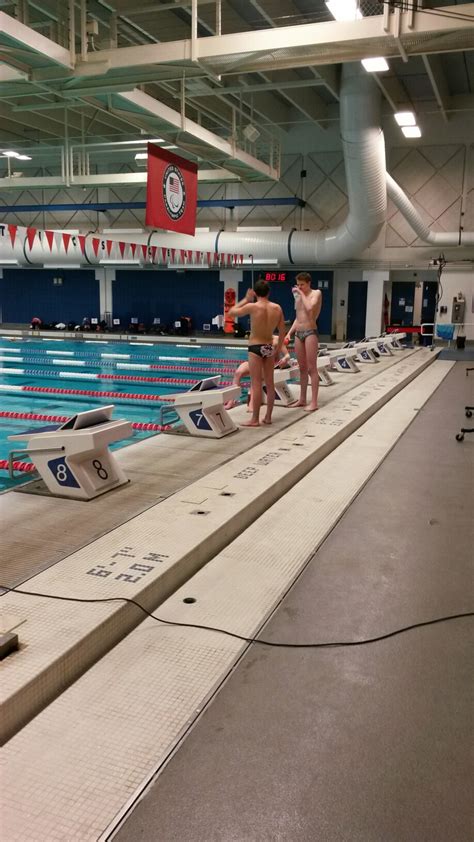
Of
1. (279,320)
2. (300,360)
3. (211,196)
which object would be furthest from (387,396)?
(211,196)

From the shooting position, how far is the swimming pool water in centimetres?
848

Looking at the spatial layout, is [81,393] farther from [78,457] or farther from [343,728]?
[343,728]

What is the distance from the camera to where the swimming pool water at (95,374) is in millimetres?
8477

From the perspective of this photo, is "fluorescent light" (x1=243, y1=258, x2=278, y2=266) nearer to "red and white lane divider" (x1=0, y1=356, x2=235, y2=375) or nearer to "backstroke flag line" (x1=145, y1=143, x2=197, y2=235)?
"red and white lane divider" (x1=0, y1=356, x2=235, y2=375)

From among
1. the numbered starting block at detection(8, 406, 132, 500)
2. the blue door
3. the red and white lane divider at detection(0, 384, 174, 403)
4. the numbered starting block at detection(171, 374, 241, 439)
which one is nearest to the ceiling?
the numbered starting block at detection(171, 374, 241, 439)

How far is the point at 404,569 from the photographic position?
122 inches

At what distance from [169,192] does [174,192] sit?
168 mm

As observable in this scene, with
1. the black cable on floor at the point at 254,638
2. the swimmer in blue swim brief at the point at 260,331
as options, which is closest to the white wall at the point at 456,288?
the swimmer in blue swim brief at the point at 260,331

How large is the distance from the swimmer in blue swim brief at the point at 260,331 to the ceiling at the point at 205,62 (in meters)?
2.91

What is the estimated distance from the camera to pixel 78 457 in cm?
388

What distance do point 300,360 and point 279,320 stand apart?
3.13ft

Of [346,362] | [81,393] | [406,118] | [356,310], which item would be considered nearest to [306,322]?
[81,393]

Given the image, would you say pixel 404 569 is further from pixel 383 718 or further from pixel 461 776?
pixel 461 776

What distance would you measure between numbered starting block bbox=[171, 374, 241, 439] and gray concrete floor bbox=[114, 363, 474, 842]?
8.11 ft
